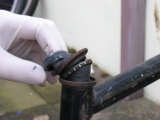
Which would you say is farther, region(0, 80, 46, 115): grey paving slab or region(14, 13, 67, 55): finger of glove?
region(0, 80, 46, 115): grey paving slab

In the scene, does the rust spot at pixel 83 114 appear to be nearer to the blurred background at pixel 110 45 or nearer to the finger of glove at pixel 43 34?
the finger of glove at pixel 43 34

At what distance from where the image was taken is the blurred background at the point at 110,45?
2830mm

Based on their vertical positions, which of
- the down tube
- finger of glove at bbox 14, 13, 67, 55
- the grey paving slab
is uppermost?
finger of glove at bbox 14, 13, 67, 55

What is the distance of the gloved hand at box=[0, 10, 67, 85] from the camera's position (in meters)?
1.17

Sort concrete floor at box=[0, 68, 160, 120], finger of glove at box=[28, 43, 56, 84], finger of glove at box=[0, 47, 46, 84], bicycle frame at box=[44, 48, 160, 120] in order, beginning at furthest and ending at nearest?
concrete floor at box=[0, 68, 160, 120]
finger of glove at box=[28, 43, 56, 84]
finger of glove at box=[0, 47, 46, 84]
bicycle frame at box=[44, 48, 160, 120]

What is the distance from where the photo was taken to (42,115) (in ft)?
9.34

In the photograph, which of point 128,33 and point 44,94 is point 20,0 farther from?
point 128,33

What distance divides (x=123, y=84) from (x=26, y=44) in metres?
0.50

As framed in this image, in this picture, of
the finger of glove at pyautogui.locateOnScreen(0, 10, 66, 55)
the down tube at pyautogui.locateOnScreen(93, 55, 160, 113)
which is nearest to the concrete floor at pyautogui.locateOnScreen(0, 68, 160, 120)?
the finger of glove at pyautogui.locateOnScreen(0, 10, 66, 55)

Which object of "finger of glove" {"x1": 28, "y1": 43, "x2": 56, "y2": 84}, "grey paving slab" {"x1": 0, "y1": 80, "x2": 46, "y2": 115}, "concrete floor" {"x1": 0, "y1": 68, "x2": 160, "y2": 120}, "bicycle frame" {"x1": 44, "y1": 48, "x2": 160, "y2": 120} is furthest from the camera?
"grey paving slab" {"x1": 0, "y1": 80, "x2": 46, "y2": 115}

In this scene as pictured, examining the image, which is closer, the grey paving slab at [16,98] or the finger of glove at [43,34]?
the finger of glove at [43,34]

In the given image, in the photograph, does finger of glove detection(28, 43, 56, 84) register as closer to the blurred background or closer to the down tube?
the down tube

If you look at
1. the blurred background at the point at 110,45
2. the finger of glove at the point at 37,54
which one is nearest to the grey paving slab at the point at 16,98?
the blurred background at the point at 110,45

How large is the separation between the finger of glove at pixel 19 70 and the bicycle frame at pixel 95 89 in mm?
225
